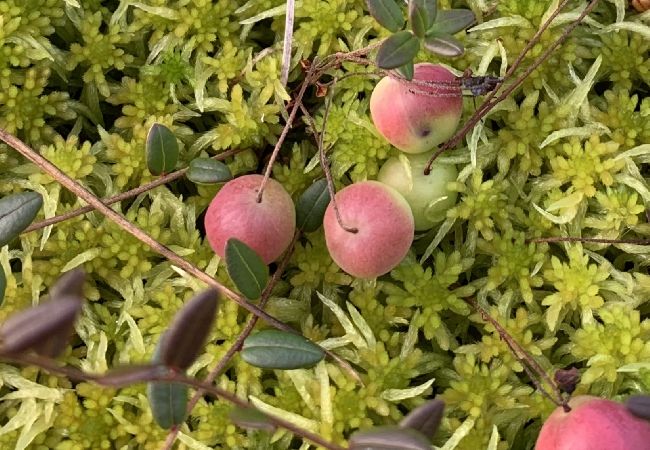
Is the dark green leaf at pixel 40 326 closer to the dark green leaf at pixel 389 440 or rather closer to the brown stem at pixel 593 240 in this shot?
the dark green leaf at pixel 389 440

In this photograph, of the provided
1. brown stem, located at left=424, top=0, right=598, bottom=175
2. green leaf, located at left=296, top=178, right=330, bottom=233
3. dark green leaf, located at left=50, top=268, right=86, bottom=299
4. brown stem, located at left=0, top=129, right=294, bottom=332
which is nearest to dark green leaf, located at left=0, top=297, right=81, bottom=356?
dark green leaf, located at left=50, top=268, right=86, bottom=299

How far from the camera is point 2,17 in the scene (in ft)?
4.81

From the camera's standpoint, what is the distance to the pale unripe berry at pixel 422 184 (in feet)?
4.63

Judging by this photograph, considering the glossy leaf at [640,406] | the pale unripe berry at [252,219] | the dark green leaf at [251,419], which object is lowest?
the glossy leaf at [640,406]

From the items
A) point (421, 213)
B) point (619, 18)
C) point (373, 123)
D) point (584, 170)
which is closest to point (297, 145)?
point (373, 123)

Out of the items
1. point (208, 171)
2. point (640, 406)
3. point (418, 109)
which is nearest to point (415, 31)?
point (418, 109)

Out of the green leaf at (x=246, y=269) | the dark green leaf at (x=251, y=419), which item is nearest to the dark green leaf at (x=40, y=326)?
the dark green leaf at (x=251, y=419)

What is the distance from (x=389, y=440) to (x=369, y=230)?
457 millimetres

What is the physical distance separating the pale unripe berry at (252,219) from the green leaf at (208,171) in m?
0.03

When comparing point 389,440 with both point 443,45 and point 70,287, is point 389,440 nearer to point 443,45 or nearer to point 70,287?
point 70,287

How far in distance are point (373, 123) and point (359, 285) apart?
1.12 feet

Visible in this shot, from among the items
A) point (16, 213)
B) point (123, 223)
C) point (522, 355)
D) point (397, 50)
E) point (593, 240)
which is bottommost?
point (522, 355)

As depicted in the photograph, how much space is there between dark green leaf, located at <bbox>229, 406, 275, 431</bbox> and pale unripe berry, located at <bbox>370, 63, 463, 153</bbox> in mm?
657

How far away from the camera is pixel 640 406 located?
103cm
